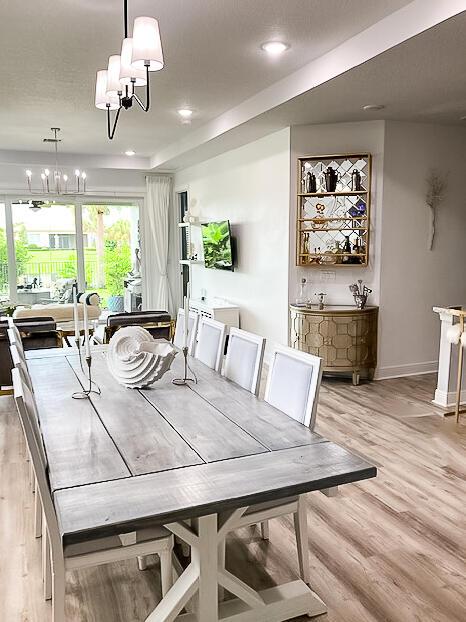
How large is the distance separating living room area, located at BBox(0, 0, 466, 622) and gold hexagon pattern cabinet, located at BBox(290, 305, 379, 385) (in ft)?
0.07

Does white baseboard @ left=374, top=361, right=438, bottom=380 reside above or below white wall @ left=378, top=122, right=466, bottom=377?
below

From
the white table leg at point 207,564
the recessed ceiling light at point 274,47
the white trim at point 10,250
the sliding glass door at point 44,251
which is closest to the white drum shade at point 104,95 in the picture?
the recessed ceiling light at point 274,47

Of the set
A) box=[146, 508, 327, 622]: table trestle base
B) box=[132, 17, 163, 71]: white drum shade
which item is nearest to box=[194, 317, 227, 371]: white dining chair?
box=[146, 508, 327, 622]: table trestle base

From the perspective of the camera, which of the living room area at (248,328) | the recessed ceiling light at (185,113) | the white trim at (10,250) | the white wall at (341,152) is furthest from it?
the white trim at (10,250)

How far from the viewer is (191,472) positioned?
5.72ft

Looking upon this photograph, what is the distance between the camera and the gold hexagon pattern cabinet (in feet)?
17.4

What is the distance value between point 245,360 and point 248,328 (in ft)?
12.9

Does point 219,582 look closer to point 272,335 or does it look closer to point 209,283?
point 272,335

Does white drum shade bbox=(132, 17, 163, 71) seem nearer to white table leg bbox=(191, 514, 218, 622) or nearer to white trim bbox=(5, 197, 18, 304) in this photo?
white table leg bbox=(191, 514, 218, 622)

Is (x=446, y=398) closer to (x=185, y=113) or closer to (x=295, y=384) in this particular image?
(x=295, y=384)

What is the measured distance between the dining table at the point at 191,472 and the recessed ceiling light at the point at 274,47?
99.8 inches

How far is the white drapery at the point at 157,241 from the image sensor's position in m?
9.16

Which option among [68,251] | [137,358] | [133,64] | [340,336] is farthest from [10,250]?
[133,64]

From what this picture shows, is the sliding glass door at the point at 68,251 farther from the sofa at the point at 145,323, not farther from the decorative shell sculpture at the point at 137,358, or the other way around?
the decorative shell sculpture at the point at 137,358
